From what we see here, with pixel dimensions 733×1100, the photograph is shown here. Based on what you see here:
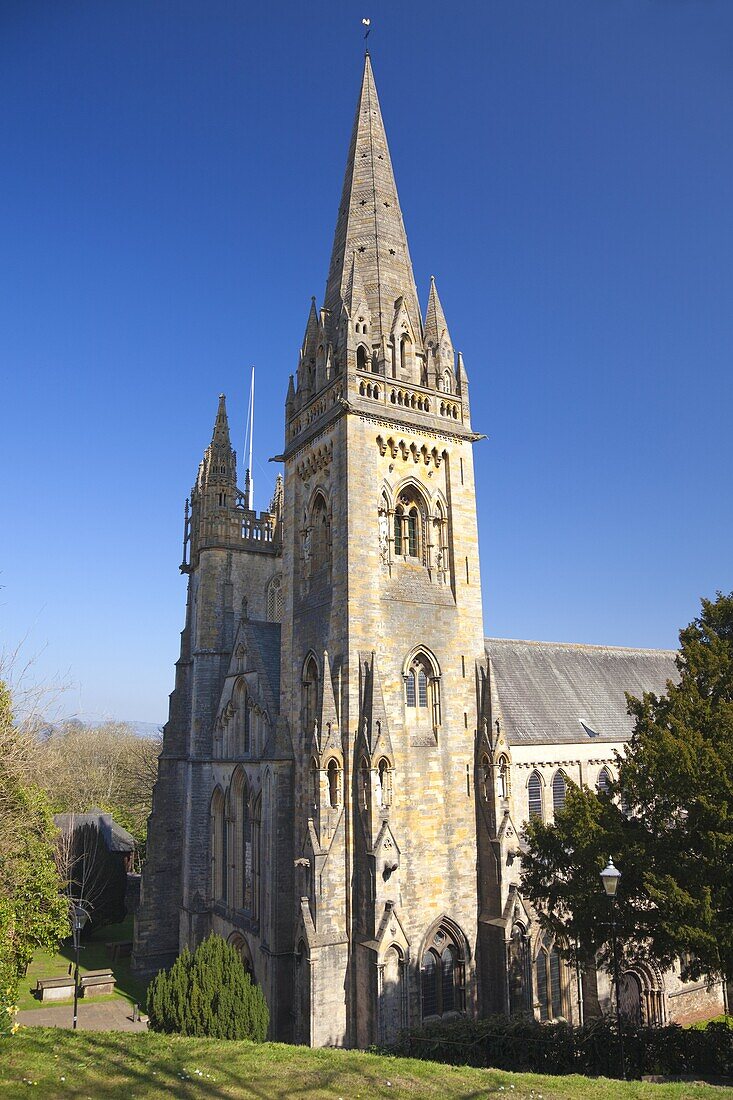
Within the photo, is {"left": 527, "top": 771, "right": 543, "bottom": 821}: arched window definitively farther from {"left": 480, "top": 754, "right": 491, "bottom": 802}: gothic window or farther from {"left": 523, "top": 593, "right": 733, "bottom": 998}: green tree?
{"left": 523, "top": 593, "right": 733, "bottom": 998}: green tree

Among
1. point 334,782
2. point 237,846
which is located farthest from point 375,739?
point 237,846

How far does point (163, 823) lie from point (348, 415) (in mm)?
21291

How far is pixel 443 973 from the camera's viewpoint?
2259 centimetres

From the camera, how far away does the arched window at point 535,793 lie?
28875 mm

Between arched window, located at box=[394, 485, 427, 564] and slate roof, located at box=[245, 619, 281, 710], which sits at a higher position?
arched window, located at box=[394, 485, 427, 564]

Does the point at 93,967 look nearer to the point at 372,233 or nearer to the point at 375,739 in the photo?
the point at 375,739

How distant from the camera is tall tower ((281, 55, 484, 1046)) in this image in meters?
21.1

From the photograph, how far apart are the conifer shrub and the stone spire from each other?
21498mm

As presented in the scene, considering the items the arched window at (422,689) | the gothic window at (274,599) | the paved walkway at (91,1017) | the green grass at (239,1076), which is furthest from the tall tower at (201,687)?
the green grass at (239,1076)

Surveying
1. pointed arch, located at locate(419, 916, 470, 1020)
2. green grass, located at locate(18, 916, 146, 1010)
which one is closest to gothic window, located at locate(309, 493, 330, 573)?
pointed arch, located at locate(419, 916, 470, 1020)

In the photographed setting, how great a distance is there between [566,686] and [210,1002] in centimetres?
1994

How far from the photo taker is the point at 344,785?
22.4m

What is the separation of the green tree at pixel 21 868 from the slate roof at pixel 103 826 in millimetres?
20522

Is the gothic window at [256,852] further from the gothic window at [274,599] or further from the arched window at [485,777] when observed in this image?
the gothic window at [274,599]
